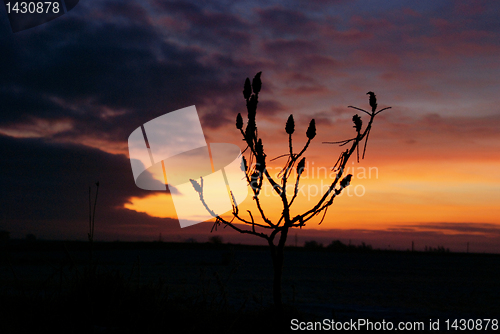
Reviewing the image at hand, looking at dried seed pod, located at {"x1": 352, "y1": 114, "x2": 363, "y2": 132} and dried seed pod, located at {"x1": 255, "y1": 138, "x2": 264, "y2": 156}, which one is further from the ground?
dried seed pod, located at {"x1": 352, "y1": 114, "x2": 363, "y2": 132}

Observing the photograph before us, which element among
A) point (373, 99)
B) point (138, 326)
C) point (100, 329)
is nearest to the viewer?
point (100, 329)

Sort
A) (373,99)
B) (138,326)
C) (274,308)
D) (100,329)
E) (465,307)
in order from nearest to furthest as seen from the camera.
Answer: (100,329) < (138,326) < (373,99) < (274,308) < (465,307)

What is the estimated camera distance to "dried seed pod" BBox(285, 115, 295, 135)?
4.44 metres

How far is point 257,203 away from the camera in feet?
16.1

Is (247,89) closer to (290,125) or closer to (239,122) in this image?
(239,122)

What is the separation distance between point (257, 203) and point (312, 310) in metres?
4.01

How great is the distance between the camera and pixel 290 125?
445 cm

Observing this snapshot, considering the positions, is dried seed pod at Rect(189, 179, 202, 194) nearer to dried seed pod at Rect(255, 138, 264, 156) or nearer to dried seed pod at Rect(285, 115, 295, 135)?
dried seed pod at Rect(255, 138, 264, 156)

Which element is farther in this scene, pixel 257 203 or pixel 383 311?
pixel 383 311

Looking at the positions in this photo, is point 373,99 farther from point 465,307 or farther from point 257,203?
point 465,307

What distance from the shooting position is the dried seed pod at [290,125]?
4.44 metres

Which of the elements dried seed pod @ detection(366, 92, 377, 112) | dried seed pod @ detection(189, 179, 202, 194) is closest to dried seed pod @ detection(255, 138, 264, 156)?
dried seed pod @ detection(189, 179, 202, 194)

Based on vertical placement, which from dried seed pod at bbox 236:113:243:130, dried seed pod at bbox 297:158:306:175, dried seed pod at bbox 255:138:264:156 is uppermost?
dried seed pod at bbox 236:113:243:130

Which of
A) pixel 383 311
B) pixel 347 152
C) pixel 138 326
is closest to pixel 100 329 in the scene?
pixel 138 326
